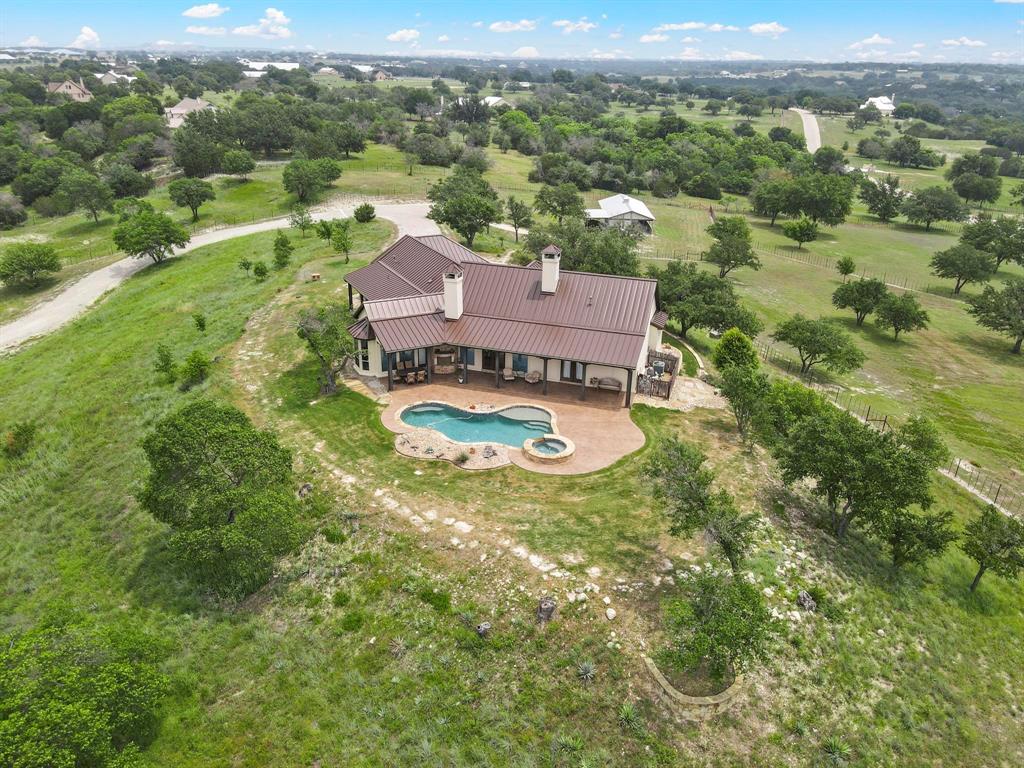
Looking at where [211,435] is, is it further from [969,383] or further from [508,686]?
[969,383]

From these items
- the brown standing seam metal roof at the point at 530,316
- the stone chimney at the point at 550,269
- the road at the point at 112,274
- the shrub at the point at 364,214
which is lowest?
the road at the point at 112,274

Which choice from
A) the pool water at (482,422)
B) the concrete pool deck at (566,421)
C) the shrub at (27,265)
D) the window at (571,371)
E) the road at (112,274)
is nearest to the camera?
the concrete pool deck at (566,421)

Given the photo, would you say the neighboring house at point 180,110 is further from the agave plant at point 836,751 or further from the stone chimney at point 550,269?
the agave plant at point 836,751

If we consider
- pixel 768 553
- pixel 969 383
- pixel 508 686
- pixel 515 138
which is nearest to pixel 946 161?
pixel 515 138

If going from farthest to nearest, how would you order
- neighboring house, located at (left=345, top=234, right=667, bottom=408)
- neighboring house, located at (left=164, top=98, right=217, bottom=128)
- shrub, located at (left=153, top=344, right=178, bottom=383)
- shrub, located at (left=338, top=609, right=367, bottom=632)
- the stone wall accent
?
neighboring house, located at (left=164, top=98, right=217, bottom=128)
shrub, located at (left=153, top=344, right=178, bottom=383)
neighboring house, located at (left=345, top=234, right=667, bottom=408)
shrub, located at (left=338, top=609, right=367, bottom=632)
the stone wall accent

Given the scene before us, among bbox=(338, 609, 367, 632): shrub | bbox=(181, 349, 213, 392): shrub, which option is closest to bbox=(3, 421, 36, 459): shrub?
bbox=(181, 349, 213, 392): shrub

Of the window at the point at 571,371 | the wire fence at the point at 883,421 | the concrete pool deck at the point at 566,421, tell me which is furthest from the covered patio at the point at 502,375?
the wire fence at the point at 883,421

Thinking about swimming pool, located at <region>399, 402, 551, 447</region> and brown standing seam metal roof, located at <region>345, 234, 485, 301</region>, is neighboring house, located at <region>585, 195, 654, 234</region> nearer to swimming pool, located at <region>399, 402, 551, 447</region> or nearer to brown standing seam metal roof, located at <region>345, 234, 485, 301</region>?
brown standing seam metal roof, located at <region>345, 234, 485, 301</region>
